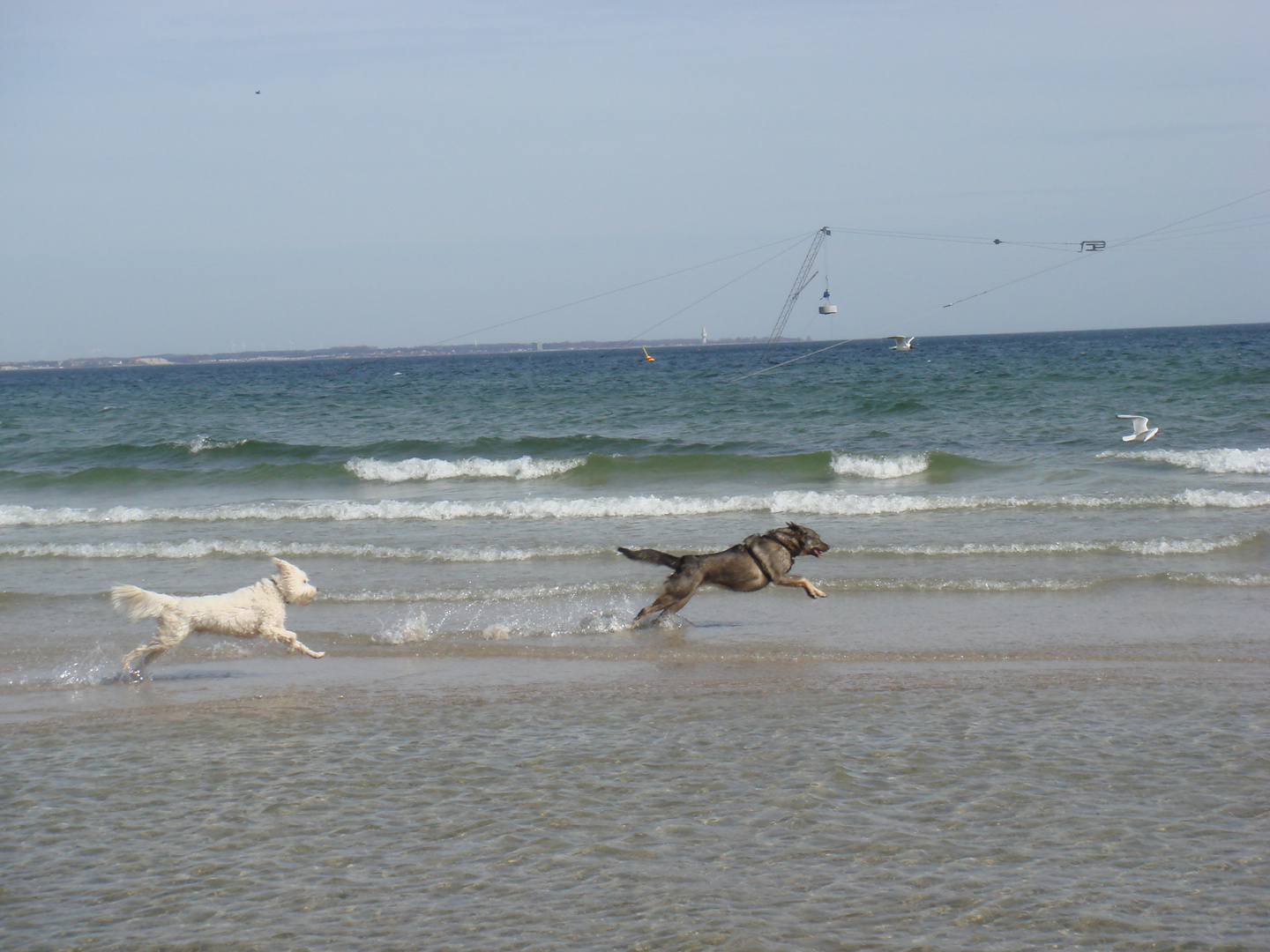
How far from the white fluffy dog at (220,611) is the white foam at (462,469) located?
13.3 metres

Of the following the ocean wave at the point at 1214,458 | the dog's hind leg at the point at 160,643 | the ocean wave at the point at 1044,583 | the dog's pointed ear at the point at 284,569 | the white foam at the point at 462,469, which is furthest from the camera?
the white foam at the point at 462,469

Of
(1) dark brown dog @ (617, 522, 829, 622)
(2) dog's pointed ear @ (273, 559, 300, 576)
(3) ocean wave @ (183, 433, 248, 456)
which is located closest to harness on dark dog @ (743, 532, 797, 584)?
(1) dark brown dog @ (617, 522, 829, 622)

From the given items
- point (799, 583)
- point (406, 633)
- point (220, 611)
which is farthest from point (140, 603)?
point (799, 583)

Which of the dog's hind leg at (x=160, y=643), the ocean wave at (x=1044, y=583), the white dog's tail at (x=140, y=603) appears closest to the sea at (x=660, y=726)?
the ocean wave at (x=1044, y=583)

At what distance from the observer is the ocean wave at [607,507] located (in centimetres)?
1457

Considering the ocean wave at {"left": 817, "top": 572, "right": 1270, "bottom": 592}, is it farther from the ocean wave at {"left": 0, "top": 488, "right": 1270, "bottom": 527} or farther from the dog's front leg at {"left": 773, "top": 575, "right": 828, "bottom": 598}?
the ocean wave at {"left": 0, "top": 488, "right": 1270, "bottom": 527}

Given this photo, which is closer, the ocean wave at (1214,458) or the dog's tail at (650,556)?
the dog's tail at (650,556)

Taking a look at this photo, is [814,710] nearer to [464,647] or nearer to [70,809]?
[464,647]

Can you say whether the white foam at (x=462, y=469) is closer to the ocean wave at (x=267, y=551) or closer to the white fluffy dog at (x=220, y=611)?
the ocean wave at (x=267, y=551)

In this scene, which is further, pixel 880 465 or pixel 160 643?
pixel 880 465

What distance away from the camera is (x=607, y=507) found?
16219 mm

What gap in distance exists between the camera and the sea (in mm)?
3926

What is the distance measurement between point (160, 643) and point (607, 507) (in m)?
8.93

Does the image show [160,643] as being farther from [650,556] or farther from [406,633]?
[650,556]
